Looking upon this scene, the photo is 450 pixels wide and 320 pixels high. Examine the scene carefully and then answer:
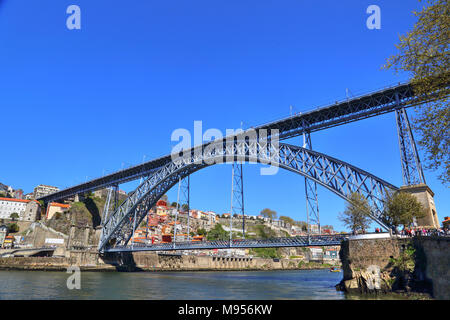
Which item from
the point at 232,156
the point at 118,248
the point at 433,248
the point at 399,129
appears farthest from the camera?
the point at 118,248

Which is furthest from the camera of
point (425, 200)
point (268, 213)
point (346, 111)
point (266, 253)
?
point (268, 213)

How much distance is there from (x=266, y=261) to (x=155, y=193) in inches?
→ 1434

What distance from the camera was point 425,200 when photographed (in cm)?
1606

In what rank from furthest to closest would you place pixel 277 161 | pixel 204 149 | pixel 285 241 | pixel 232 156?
pixel 204 149
pixel 232 156
pixel 277 161
pixel 285 241

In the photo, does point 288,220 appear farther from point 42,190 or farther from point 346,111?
point 346,111

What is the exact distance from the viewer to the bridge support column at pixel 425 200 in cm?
1609

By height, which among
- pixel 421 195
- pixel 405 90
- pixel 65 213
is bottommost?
pixel 421 195

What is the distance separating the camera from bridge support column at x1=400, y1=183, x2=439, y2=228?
52.8 ft

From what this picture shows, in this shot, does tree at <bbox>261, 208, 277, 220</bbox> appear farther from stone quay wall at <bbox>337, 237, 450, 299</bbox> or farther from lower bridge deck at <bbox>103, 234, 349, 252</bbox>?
stone quay wall at <bbox>337, 237, 450, 299</bbox>

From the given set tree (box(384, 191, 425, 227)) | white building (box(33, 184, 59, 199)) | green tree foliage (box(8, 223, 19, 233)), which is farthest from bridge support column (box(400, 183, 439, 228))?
white building (box(33, 184, 59, 199))

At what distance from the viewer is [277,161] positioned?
80.1ft

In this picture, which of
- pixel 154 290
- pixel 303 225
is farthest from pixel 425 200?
pixel 303 225

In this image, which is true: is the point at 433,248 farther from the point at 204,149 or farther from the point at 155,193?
the point at 155,193
